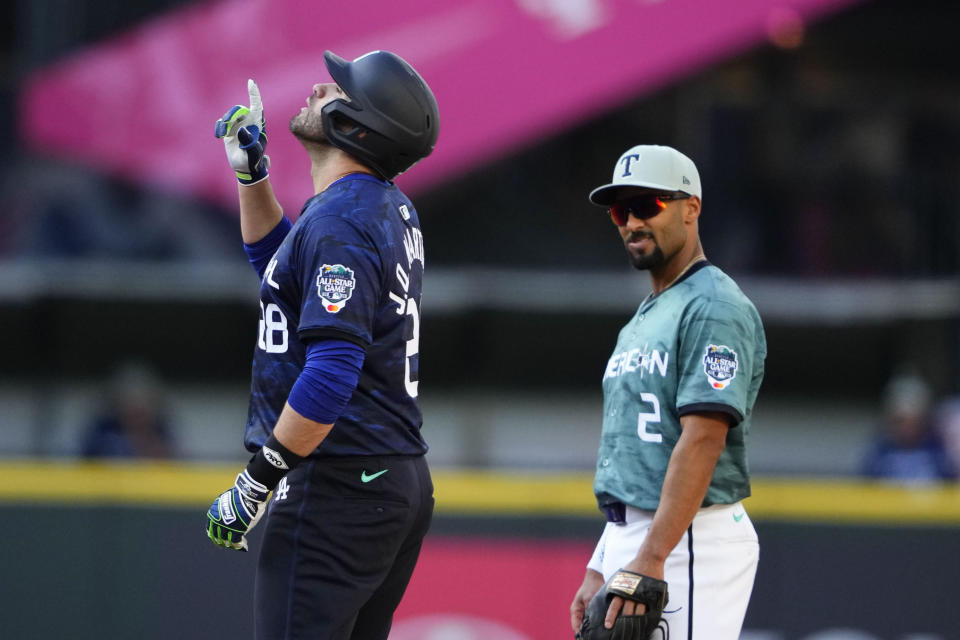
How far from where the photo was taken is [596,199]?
11.7 ft

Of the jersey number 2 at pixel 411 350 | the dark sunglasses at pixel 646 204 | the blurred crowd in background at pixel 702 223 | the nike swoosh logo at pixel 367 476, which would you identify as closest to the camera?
the nike swoosh logo at pixel 367 476

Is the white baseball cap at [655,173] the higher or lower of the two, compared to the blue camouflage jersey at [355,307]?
higher

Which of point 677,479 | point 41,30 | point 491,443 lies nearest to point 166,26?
point 41,30

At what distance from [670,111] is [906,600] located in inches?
244

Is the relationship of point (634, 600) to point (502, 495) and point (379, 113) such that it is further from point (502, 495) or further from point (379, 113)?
point (502, 495)

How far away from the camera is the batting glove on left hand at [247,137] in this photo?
3547 mm

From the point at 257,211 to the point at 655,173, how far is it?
1.22 m

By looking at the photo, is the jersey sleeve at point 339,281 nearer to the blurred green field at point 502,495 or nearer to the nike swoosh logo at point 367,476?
the nike swoosh logo at point 367,476

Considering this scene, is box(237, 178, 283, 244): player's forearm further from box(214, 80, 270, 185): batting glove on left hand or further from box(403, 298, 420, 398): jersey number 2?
box(403, 298, 420, 398): jersey number 2

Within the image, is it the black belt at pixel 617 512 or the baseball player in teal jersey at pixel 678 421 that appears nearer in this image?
the baseball player in teal jersey at pixel 678 421

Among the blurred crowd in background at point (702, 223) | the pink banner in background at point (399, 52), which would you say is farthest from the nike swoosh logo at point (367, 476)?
the blurred crowd in background at point (702, 223)

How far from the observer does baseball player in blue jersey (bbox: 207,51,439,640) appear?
117 inches

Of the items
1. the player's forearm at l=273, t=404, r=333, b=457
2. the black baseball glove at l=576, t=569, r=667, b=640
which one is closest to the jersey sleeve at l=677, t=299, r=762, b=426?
the black baseball glove at l=576, t=569, r=667, b=640

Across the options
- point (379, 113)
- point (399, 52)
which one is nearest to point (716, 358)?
point (379, 113)
